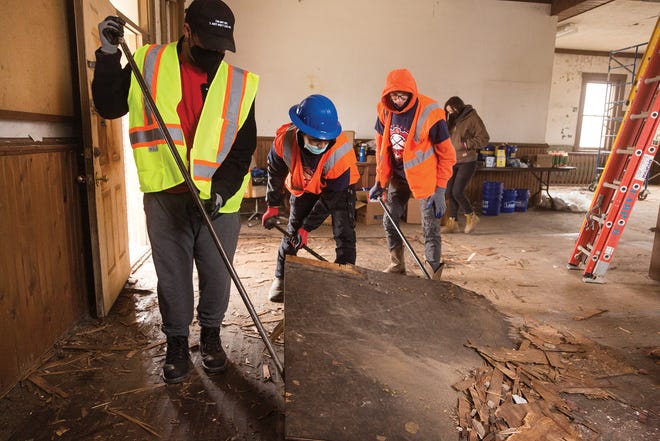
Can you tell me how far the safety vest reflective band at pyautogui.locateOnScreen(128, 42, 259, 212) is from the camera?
1.99m

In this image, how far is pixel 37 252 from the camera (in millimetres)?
2432

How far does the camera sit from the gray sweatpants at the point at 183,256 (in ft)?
6.95

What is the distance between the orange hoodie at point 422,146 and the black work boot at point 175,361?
2.17 m

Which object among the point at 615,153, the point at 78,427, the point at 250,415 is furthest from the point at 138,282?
the point at 615,153

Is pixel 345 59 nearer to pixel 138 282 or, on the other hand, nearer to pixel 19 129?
pixel 138 282

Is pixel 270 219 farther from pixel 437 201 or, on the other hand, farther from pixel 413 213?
pixel 413 213

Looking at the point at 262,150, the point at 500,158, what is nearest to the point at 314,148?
the point at 262,150

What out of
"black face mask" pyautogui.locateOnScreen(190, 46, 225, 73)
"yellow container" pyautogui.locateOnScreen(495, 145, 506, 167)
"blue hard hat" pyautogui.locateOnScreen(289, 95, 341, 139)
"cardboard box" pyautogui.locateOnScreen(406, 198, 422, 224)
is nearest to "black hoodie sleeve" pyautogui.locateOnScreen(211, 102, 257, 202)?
"black face mask" pyautogui.locateOnScreen(190, 46, 225, 73)

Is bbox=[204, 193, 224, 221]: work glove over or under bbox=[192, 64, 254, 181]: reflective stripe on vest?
under

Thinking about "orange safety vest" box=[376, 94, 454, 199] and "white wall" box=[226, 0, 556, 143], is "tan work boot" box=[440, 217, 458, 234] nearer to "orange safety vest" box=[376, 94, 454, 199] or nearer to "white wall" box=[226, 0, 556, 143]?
"white wall" box=[226, 0, 556, 143]

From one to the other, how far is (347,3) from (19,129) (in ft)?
20.4

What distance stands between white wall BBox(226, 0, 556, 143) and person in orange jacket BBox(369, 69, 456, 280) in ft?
12.5

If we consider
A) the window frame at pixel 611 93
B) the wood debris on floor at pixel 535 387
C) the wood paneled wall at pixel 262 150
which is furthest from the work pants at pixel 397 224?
the window frame at pixel 611 93

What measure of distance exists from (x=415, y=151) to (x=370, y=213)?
10.9ft
